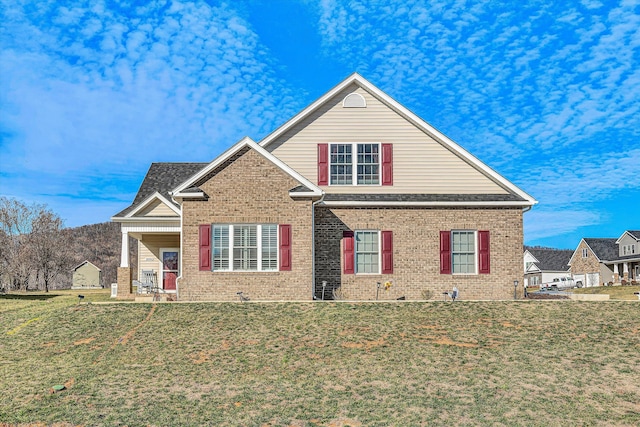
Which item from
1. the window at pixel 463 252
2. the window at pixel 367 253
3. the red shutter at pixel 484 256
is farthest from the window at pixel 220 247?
the red shutter at pixel 484 256

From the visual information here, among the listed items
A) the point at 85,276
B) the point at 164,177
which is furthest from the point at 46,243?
the point at 164,177

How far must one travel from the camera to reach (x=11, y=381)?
13195 mm

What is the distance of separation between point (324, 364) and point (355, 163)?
1086 centimetres

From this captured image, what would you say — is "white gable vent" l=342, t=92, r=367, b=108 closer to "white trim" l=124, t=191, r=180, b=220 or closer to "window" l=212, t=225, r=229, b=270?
"window" l=212, t=225, r=229, b=270

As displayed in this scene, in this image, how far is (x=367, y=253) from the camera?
71.5 feet

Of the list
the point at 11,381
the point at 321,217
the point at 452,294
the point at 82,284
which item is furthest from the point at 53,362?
the point at 82,284

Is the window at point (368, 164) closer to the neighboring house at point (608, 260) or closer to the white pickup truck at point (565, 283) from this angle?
the neighboring house at point (608, 260)

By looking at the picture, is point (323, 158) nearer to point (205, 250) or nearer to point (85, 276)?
point (205, 250)

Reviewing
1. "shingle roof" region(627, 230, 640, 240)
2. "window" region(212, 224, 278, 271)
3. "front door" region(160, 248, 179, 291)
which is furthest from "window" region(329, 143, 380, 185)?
"shingle roof" region(627, 230, 640, 240)

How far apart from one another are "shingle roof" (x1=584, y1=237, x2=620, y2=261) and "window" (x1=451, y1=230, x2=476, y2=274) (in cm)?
5147

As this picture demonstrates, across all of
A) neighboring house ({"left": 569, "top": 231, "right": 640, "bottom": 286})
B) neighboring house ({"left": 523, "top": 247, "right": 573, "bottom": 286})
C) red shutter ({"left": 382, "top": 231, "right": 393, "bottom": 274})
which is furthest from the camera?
neighboring house ({"left": 523, "top": 247, "right": 573, "bottom": 286})

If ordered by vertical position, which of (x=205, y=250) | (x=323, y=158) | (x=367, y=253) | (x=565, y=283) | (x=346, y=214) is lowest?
(x=565, y=283)

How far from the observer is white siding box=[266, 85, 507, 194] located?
22797 mm

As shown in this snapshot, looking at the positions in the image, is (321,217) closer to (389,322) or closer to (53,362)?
(389,322)
